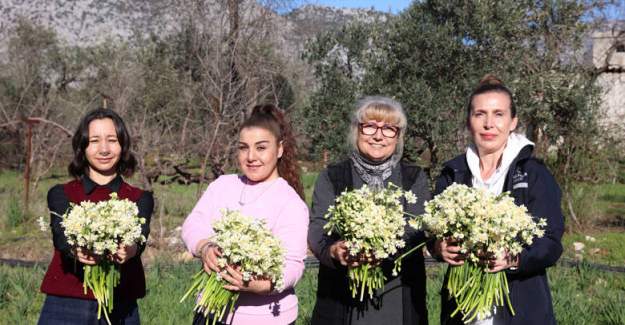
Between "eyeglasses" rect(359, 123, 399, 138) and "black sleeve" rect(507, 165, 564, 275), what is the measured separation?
0.84 metres

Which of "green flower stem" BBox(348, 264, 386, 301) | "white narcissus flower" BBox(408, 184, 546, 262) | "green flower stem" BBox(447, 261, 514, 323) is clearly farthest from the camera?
"green flower stem" BBox(348, 264, 386, 301)

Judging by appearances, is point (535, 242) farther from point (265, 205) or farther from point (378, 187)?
point (265, 205)

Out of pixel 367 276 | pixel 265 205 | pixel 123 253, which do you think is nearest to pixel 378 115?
pixel 265 205

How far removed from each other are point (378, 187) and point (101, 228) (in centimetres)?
156

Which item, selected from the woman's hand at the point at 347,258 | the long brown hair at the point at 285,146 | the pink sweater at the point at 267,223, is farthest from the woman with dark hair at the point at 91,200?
the woman's hand at the point at 347,258

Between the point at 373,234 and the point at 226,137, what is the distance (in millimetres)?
8497

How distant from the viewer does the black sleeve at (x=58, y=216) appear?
3.54 metres

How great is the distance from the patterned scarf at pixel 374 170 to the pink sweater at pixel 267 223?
0.43 m

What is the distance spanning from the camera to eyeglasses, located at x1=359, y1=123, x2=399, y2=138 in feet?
12.2

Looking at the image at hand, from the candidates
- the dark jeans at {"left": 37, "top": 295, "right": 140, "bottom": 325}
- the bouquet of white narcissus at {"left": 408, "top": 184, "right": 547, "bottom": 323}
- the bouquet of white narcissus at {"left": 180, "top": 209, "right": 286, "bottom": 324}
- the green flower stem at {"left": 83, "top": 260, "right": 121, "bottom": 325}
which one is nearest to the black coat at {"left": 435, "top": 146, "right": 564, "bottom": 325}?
the bouquet of white narcissus at {"left": 408, "top": 184, "right": 547, "bottom": 323}

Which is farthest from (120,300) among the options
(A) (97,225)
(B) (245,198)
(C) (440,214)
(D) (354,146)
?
(C) (440,214)

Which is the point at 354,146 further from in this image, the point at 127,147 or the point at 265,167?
the point at 127,147

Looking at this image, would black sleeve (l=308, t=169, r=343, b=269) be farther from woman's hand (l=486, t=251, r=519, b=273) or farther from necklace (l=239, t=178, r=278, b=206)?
woman's hand (l=486, t=251, r=519, b=273)

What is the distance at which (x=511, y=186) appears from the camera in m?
3.50
